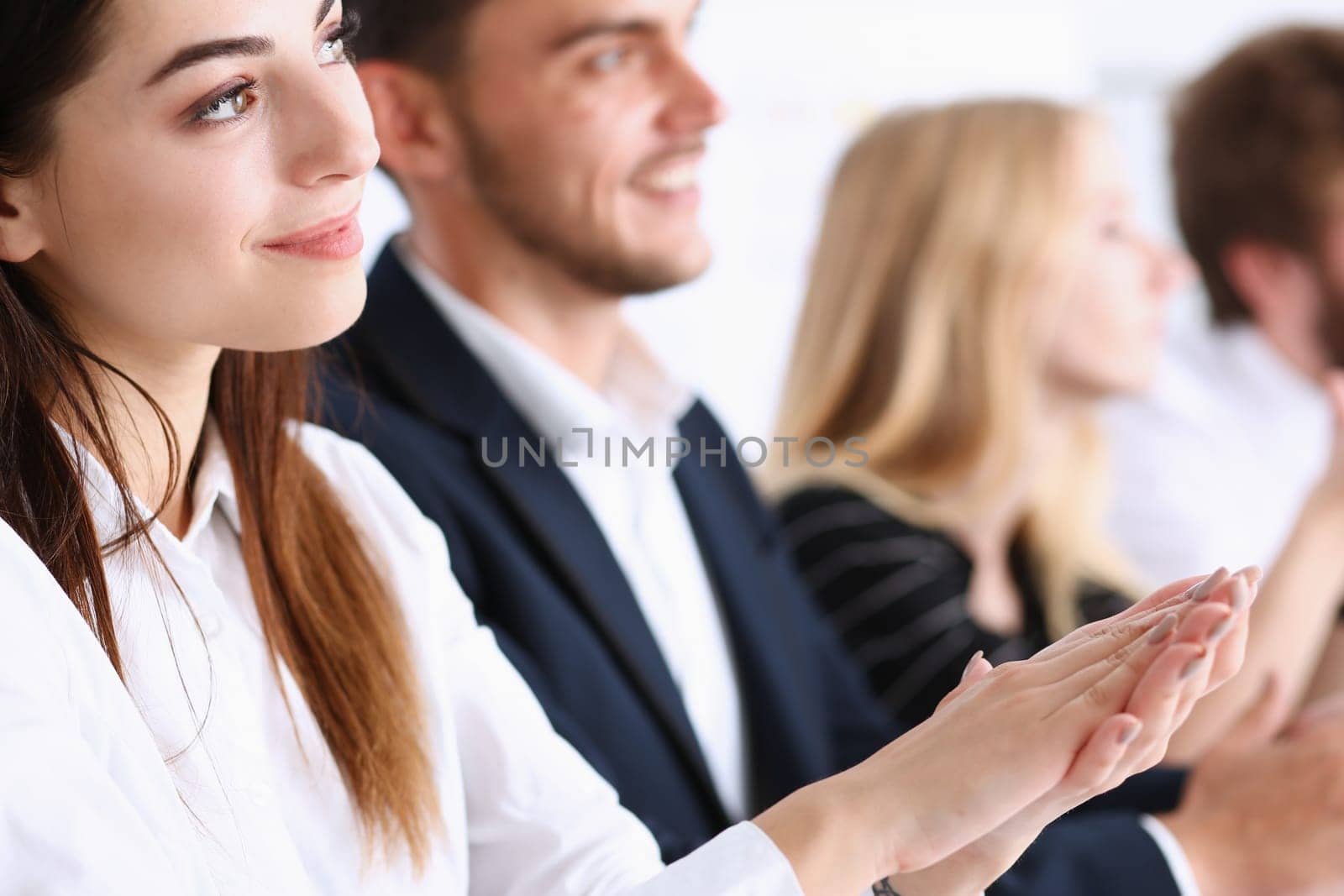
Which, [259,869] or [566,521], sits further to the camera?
[566,521]

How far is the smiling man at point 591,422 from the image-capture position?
101 centimetres

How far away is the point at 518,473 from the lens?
1046 mm

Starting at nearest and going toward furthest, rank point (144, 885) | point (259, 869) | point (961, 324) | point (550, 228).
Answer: point (144, 885) → point (259, 869) → point (550, 228) → point (961, 324)

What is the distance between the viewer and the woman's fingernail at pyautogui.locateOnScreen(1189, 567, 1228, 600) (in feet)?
2.09

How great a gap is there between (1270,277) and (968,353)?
2.46 ft

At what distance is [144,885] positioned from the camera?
0.54 meters

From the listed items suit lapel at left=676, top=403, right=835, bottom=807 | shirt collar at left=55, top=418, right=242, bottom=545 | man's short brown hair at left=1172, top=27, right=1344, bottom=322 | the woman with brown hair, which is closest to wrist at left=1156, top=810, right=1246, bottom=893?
suit lapel at left=676, top=403, right=835, bottom=807

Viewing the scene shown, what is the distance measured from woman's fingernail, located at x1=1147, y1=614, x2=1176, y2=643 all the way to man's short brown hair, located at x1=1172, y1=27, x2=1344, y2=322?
4.85ft

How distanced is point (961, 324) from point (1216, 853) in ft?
2.09

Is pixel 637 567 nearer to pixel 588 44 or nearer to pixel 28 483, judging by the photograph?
pixel 588 44

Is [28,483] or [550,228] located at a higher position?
[550,228]

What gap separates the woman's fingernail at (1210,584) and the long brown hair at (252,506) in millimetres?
399

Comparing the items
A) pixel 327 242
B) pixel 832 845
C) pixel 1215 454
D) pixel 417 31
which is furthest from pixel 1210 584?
pixel 1215 454

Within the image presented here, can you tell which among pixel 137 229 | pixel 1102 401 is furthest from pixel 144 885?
pixel 1102 401
